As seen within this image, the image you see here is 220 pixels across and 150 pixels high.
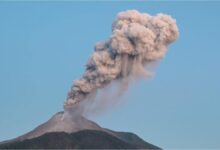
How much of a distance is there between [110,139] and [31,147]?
866cm

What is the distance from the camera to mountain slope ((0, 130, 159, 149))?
191 ft

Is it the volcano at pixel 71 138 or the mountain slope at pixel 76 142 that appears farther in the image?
the volcano at pixel 71 138

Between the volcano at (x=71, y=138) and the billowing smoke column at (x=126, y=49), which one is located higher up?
the billowing smoke column at (x=126, y=49)

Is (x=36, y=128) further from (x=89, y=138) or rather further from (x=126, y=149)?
(x=126, y=149)

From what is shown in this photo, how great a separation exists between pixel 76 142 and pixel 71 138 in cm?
94

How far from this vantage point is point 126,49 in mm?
53938

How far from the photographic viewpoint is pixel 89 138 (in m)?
58.9

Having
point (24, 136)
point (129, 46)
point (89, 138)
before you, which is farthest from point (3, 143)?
point (129, 46)

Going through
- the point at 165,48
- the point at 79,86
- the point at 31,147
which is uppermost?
the point at 165,48

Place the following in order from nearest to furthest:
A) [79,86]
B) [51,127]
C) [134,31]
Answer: [134,31] < [79,86] < [51,127]

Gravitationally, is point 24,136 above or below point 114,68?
below

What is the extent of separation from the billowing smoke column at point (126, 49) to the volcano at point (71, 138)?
4269 millimetres

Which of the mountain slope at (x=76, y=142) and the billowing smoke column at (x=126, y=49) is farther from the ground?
the billowing smoke column at (x=126, y=49)

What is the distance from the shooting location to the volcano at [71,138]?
191 ft
